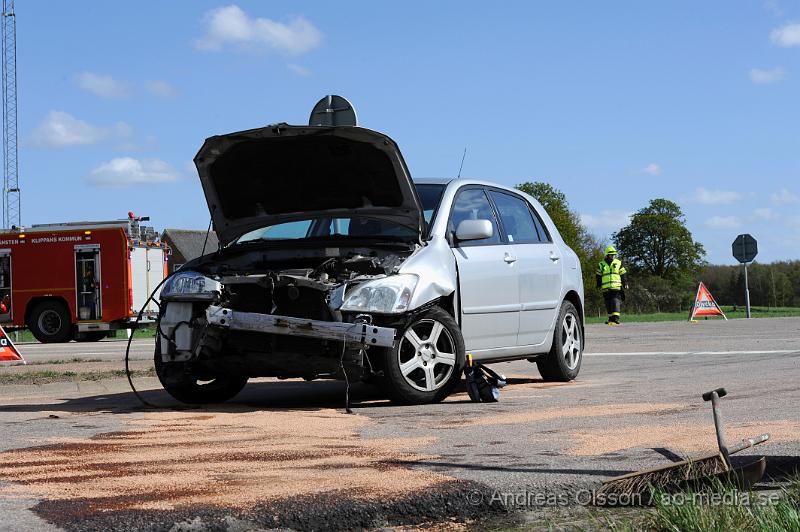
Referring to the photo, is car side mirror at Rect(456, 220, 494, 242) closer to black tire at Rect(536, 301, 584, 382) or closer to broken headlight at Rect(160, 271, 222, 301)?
black tire at Rect(536, 301, 584, 382)

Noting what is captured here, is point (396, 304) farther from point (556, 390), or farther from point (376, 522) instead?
point (376, 522)

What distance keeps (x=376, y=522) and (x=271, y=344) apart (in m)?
3.92

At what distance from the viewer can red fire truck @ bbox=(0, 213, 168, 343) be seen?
27.7 meters

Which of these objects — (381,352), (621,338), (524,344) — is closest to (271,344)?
(381,352)

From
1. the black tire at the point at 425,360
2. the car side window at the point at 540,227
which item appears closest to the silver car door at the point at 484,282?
the black tire at the point at 425,360

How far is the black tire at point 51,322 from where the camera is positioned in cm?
2769

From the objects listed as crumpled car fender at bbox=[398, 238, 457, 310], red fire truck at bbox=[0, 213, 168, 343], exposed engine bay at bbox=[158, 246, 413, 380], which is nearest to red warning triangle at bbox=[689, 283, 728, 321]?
red fire truck at bbox=[0, 213, 168, 343]

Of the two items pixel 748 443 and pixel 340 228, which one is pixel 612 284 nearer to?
pixel 340 228

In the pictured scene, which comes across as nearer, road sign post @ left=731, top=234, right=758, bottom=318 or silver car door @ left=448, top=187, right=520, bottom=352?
silver car door @ left=448, top=187, right=520, bottom=352

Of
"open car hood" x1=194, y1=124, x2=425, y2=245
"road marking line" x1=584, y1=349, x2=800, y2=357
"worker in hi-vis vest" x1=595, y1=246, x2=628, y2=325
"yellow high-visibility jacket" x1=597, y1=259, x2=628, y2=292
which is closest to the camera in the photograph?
"open car hood" x1=194, y1=124, x2=425, y2=245

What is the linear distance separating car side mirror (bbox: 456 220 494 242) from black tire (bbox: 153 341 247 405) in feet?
6.57

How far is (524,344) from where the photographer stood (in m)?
9.32

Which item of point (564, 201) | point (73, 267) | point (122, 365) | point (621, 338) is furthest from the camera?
point (564, 201)

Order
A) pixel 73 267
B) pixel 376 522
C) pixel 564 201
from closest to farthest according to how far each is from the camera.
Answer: pixel 376 522 → pixel 73 267 → pixel 564 201
